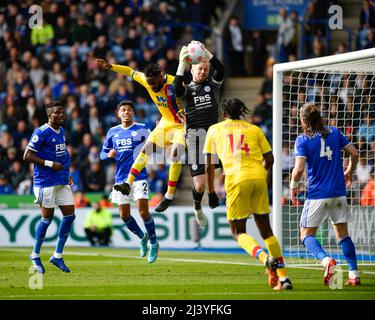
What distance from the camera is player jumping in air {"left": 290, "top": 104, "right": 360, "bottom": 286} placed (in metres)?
11.9

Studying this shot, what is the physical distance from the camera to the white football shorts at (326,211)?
12062 mm

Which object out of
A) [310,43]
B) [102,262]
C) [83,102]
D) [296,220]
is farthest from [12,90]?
[296,220]

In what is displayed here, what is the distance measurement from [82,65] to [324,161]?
14323 millimetres

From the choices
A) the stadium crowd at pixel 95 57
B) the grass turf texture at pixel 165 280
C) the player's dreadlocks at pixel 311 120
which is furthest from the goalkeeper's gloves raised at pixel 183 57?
the stadium crowd at pixel 95 57

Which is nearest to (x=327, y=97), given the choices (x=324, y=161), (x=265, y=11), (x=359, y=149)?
(x=359, y=149)

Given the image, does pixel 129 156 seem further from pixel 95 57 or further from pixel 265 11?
pixel 265 11

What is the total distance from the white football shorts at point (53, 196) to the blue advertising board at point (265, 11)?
44.4 ft

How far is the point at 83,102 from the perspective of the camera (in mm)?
24484

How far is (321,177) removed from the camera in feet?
39.6

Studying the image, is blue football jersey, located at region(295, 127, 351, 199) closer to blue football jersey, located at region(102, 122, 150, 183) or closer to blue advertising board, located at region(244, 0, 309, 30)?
blue football jersey, located at region(102, 122, 150, 183)

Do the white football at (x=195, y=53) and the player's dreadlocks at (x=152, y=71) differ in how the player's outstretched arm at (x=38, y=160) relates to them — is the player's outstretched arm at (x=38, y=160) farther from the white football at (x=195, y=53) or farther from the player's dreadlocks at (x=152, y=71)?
the white football at (x=195, y=53)

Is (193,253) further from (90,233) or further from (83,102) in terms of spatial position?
(83,102)

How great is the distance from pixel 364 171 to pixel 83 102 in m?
9.41

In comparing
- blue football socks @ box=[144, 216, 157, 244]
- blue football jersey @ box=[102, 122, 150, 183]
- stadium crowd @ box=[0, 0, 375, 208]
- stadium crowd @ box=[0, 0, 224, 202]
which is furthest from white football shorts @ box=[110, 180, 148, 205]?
stadium crowd @ box=[0, 0, 224, 202]
